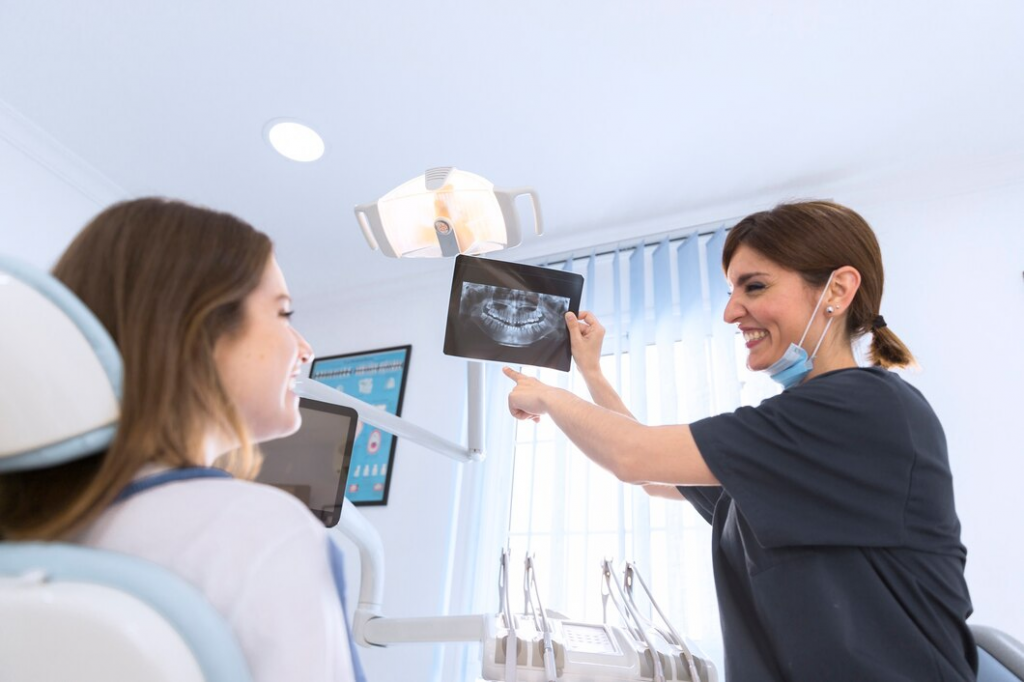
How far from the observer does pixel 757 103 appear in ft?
7.52

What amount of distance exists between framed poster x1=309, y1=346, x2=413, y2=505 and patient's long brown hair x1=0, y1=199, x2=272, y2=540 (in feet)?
7.65

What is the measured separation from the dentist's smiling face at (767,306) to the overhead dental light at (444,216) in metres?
0.43

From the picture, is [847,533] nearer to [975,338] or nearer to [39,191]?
[975,338]

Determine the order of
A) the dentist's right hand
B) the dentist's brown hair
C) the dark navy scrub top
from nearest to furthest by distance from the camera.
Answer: the dark navy scrub top, the dentist's brown hair, the dentist's right hand

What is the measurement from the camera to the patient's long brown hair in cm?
54

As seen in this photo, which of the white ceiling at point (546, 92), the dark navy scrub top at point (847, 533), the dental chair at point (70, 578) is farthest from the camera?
the white ceiling at point (546, 92)

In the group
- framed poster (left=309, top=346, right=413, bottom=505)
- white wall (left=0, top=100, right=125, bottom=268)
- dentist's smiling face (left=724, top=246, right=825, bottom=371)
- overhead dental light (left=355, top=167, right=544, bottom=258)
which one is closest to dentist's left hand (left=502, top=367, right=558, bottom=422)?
overhead dental light (left=355, top=167, right=544, bottom=258)

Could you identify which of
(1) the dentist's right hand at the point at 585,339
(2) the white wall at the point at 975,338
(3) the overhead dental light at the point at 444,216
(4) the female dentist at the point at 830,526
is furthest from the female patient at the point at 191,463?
(2) the white wall at the point at 975,338

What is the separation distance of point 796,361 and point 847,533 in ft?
1.29

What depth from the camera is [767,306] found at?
1327 millimetres

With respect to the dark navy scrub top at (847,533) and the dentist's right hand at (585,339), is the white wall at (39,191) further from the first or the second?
the dark navy scrub top at (847,533)

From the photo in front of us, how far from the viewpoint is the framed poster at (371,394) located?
10.2ft

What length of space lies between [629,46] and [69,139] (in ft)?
7.53

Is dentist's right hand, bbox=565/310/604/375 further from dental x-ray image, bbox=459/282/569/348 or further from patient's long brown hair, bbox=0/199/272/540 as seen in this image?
patient's long brown hair, bbox=0/199/272/540
